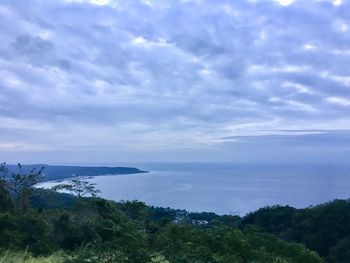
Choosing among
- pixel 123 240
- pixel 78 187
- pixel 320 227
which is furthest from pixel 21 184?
pixel 123 240

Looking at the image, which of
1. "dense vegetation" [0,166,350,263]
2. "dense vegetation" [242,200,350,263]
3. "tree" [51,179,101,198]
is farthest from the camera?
"tree" [51,179,101,198]

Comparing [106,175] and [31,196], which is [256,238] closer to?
[31,196]

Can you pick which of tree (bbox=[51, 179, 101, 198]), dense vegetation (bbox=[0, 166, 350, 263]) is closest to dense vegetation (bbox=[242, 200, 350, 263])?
dense vegetation (bbox=[0, 166, 350, 263])

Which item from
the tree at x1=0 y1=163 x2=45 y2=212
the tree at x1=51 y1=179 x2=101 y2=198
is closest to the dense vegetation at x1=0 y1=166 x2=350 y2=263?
the tree at x1=0 y1=163 x2=45 y2=212

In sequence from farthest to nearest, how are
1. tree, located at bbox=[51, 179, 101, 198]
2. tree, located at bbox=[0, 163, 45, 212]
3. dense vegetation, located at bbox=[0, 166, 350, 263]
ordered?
tree, located at bbox=[51, 179, 101, 198] → tree, located at bbox=[0, 163, 45, 212] → dense vegetation, located at bbox=[0, 166, 350, 263]

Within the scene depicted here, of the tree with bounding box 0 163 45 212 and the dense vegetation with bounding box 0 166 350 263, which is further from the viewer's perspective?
the tree with bounding box 0 163 45 212

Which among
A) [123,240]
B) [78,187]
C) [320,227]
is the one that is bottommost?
[320,227]

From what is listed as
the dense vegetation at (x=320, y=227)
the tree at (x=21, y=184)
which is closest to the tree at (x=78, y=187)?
the tree at (x=21, y=184)

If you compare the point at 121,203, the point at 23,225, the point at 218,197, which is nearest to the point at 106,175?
the point at 218,197

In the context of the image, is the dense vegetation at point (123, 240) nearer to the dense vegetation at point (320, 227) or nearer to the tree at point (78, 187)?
the dense vegetation at point (320, 227)

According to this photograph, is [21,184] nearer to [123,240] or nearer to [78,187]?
[78,187]

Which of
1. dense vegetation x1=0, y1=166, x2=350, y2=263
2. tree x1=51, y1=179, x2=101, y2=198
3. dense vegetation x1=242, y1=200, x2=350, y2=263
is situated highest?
tree x1=51, y1=179, x2=101, y2=198

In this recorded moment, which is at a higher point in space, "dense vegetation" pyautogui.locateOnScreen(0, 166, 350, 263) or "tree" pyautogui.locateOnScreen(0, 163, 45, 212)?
"tree" pyautogui.locateOnScreen(0, 163, 45, 212)

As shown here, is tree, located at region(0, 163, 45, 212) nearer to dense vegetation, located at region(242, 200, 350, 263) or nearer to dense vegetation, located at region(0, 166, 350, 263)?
dense vegetation, located at region(0, 166, 350, 263)
